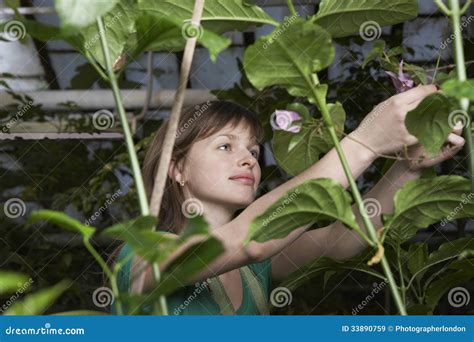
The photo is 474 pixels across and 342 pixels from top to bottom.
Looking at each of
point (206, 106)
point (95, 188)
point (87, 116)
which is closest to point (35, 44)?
point (87, 116)

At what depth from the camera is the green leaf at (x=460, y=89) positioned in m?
0.67

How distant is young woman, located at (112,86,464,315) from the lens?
1026 mm

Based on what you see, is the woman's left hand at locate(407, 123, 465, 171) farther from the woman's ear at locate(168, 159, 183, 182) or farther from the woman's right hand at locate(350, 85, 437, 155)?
the woman's ear at locate(168, 159, 183, 182)

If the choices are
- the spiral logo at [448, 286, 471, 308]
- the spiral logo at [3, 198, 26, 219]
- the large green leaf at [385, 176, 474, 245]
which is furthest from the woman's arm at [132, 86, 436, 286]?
the spiral logo at [3, 198, 26, 219]

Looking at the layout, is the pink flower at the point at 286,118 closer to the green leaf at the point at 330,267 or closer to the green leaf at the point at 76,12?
the green leaf at the point at 330,267

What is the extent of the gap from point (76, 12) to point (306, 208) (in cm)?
31

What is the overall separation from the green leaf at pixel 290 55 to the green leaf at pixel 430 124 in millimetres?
107

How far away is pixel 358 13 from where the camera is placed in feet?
3.29

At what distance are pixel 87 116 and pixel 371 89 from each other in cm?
121

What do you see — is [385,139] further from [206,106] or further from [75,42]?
[206,106]

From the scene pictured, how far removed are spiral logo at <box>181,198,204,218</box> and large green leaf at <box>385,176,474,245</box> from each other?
1.99 ft

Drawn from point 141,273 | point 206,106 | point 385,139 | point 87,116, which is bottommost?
point 141,273

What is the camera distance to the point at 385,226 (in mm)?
846

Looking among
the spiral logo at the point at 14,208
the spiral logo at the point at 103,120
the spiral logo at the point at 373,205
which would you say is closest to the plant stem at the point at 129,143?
the spiral logo at the point at 373,205
